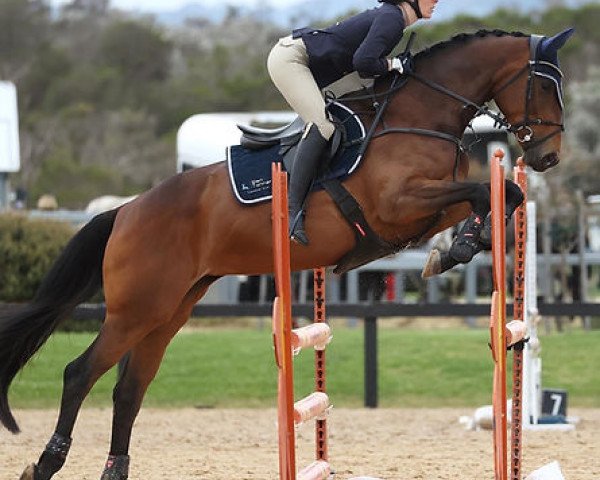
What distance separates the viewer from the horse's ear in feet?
20.7

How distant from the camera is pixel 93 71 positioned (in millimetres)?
54594

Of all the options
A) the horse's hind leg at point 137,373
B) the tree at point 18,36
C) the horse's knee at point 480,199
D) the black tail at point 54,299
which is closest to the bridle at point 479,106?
the horse's knee at point 480,199

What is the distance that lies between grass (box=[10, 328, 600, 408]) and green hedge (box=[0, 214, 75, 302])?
68 cm

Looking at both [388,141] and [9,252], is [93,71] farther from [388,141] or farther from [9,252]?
[388,141]

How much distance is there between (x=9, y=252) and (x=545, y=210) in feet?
22.4

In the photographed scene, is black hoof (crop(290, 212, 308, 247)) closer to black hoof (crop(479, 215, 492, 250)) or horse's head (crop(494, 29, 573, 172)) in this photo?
black hoof (crop(479, 215, 492, 250))

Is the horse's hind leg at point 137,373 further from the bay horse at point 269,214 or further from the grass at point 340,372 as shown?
the grass at point 340,372

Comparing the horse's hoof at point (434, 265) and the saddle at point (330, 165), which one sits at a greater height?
the saddle at point (330, 165)

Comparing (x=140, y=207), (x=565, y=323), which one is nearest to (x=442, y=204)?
(x=140, y=207)

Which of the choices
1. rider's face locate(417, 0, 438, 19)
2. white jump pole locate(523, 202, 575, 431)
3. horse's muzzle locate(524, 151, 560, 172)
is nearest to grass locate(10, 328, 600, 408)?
white jump pole locate(523, 202, 575, 431)

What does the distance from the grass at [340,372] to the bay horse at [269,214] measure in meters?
5.20

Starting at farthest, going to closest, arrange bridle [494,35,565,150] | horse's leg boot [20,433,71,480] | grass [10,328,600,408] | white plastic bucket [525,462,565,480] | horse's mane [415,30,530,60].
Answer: grass [10,328,600,408] < horse's leg boot [20,433,71,480] < horse's mane [415,30,530,60] < bridle [494,35,565,150] < white plastic bucket [525,462,565,480]

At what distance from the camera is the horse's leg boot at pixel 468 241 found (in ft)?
20.0

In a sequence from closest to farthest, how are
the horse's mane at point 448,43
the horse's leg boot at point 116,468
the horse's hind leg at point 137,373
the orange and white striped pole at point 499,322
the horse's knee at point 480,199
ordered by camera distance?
the orange and white striped pole at point 499,322
the horse's knee at point 480,199
the horse's mane at point 448,43
the horse's leg boot at point 116,468
the horse's hind leg at point 137,373
